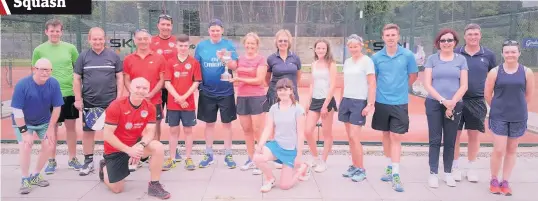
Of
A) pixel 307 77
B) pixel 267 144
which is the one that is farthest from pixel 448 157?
pixel 307 77

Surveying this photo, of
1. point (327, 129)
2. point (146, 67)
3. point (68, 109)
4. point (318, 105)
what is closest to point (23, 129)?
point (68, 109)

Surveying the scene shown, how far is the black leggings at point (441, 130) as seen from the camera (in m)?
4.71

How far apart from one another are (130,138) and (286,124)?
1.64 m

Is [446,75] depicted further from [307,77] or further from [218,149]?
[307,77]

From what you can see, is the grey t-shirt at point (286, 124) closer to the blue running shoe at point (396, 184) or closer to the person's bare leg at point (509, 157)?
the blue running shoe at point (396, 184)

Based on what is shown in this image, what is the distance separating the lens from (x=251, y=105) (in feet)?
17.3

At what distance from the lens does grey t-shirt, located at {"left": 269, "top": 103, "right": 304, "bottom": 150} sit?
183 inches

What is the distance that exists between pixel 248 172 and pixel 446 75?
2533mm

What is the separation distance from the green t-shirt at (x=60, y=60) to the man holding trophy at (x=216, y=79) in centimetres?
154

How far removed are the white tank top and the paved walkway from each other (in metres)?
0.99

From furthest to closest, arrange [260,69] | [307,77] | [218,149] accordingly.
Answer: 1. [307,77]
2. [218,149]
3. [260,69]

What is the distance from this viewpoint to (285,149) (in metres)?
4.71

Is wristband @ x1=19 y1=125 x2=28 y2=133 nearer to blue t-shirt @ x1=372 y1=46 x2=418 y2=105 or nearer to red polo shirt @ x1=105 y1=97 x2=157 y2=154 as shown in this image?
red polo shirt @ x1=105 y1=97 x2=157 y2=154

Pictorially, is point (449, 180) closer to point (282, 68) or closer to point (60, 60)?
point (282, 68)
